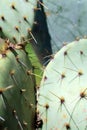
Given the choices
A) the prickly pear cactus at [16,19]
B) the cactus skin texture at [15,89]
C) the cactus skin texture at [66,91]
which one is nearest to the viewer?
the cactus skin texture at [15,89]

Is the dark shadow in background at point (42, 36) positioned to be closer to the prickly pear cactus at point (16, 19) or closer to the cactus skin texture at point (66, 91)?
the prickly pear cactus at point (16, 19)

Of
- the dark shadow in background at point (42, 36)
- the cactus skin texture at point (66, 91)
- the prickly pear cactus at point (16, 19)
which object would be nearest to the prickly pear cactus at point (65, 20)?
the dark shadow in background at point (42, 36)

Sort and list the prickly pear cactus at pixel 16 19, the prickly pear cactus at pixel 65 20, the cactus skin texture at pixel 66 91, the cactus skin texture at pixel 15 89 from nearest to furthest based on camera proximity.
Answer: the cactus skin texture at pixel 15 89
the cactus skin texture at pixel 66 91
the prickly pear cactus at pixel 16 19
the prickly pear cactus at pixel 65 20

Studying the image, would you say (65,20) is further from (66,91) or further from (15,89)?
(15,89)

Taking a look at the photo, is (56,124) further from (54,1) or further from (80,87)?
(54,1)

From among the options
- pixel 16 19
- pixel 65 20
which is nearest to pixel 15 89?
pixel 16 19

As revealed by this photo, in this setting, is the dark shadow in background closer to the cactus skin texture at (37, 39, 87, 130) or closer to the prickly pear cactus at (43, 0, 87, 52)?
the prickly pear cactus at (43, 0, 87, 52)
